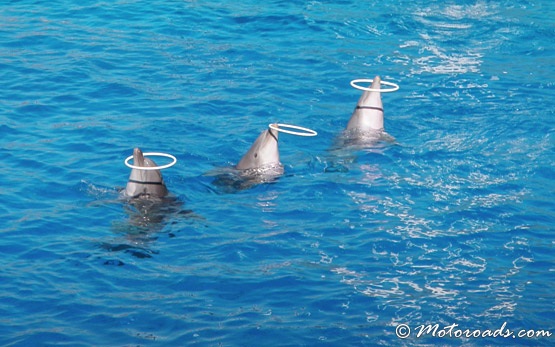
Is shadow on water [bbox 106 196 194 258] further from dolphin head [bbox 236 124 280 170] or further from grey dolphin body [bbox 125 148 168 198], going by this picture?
dolphin head [bbox 236 124 280 170]

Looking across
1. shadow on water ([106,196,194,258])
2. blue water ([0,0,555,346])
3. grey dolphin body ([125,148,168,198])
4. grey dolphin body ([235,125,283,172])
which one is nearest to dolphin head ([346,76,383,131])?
blue water ([0,0,555,346])

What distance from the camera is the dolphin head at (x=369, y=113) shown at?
15133 millimetres

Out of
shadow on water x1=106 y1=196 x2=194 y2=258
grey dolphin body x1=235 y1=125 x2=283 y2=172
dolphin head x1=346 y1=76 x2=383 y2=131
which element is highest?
dolphin head x1=346 y1=76 x2=383 y2=131

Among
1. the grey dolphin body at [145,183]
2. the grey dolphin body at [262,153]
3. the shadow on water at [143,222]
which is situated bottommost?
the shadow on water at [143,222]

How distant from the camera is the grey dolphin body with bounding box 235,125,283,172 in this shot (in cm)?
1340

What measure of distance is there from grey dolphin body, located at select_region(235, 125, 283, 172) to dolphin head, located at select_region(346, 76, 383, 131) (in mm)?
2235

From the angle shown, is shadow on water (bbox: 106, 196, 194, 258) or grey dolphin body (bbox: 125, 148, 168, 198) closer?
shadow on water (bbox: 106, 196, 194, 258)

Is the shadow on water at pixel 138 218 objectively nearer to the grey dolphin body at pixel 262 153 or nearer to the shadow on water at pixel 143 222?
the shadow on water at pixel 143 222

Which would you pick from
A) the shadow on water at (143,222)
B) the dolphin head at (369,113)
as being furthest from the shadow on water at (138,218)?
the dolphin head at (369,113)

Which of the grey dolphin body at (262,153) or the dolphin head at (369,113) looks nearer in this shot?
the grey dolphin body at (262,153)

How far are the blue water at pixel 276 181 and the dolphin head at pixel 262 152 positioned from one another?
41 centimetres

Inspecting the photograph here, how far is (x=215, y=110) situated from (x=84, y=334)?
756 centimetres

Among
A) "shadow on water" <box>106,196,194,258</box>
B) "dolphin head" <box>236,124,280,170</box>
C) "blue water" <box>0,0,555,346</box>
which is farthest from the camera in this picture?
"dolphin head" <box>236,124,280,170</box>

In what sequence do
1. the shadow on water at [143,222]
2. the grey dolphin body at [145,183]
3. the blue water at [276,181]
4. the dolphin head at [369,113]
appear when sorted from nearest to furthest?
the blue water at [276,181] < the shadow on water at [143,222] < the grey dolphin body at [145,183] < the dolphin head at [369,113]
